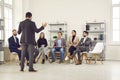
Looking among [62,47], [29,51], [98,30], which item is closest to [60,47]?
[62,47]

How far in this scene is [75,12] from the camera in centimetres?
1063

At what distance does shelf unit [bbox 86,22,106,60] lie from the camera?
10.1m

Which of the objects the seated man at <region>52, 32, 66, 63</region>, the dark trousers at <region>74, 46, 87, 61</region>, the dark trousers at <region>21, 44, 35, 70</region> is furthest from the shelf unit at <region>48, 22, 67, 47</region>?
the dark trousers at <region>21, 44, 35, 70</region>

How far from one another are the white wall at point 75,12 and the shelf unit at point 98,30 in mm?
212

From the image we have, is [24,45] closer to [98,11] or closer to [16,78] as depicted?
[16,78]

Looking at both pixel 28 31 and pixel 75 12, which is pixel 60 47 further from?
pixel 28 31

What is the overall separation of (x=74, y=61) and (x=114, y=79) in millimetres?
3949

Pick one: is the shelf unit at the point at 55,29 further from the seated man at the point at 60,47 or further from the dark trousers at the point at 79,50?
the dark trousers at the point at 79,50

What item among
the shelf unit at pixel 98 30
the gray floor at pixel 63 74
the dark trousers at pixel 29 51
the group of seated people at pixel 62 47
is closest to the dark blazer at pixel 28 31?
the dark trousers at pixel 29 51

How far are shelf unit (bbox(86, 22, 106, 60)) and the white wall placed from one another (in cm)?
21

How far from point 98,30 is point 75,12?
1.32 m

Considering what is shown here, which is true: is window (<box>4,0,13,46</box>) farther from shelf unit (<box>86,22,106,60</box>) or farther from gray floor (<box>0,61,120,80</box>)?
gray floor (<box>0,61,120,80</box>)

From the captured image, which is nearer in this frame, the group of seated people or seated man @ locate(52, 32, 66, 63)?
the group of seated people

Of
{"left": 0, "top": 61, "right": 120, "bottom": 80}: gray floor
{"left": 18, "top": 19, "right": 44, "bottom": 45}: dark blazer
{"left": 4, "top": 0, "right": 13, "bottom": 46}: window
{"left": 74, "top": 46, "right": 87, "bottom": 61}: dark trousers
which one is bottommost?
{"left": 0, "top": 61, "right": 120, "bottom": 80}: gray floor
